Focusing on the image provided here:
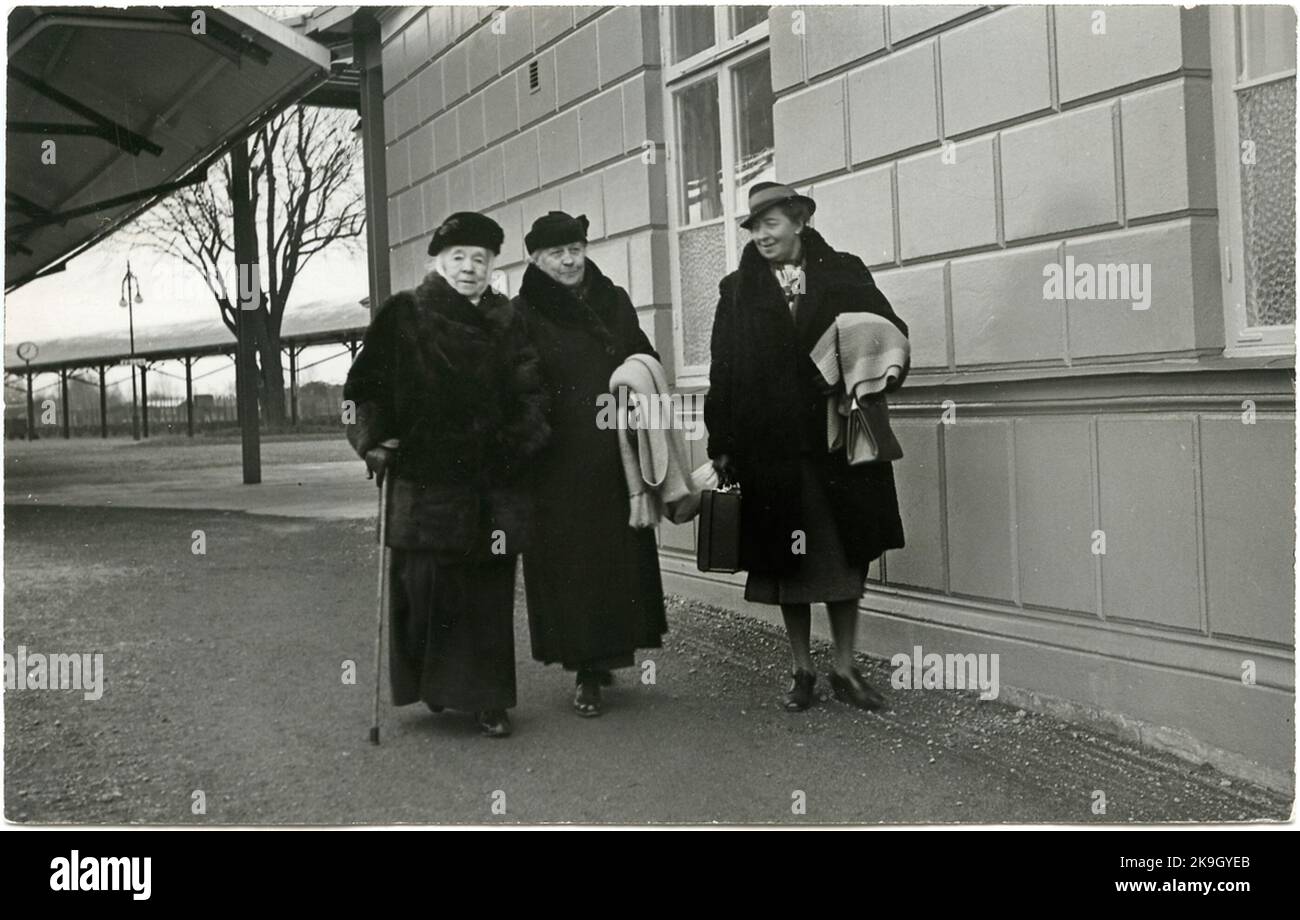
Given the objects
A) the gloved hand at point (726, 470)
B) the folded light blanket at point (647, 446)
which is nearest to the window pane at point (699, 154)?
the folded light blanket at point (647, 446)

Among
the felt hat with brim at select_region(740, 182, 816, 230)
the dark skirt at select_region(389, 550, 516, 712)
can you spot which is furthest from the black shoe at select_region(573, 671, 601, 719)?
the felt hat with brim at select_region(740, 182, 816, 230)

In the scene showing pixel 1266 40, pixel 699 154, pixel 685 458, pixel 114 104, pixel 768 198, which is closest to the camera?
pixel 1266 40

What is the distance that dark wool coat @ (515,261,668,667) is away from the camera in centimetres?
421

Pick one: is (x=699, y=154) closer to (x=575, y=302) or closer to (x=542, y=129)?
(x=542, y=129)

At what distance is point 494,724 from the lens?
3.95m

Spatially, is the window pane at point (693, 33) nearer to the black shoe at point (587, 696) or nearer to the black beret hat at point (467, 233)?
the black beret hat at point (467, 233)

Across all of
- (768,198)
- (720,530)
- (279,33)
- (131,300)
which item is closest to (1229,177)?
(768,198)

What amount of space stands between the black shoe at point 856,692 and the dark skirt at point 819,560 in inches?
11.5

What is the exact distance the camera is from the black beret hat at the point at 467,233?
3820mm

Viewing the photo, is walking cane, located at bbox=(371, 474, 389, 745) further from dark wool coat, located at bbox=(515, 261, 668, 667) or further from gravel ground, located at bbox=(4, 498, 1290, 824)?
dark wool coat, located at bbox=(515, 261, 668, 667)

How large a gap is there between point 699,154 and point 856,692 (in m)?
2.81

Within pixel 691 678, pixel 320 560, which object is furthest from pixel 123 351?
pixel 691 678
